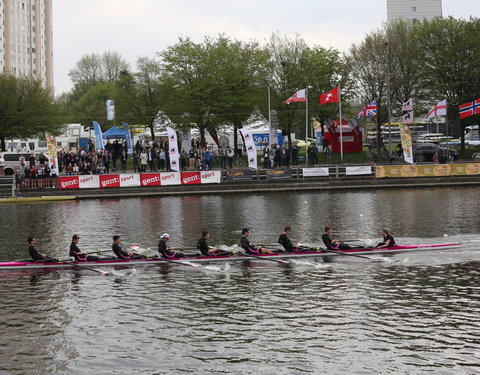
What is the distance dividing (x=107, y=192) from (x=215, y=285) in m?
32.3

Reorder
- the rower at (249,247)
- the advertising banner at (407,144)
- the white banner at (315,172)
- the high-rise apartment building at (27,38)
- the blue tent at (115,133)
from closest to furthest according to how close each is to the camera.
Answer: the rower at (249,247)
the white banner at (315,172)
the advertising banner at (407,144)
the blue tent at (115,133)
the high-rise apartment building at (27,38)

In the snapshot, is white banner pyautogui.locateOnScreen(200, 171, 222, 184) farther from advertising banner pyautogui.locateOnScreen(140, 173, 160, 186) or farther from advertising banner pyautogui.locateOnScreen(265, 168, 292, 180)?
advertising banner pyautogui.locateOnScreen(265, 168, 292, 180)

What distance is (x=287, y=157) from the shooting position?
2473 inches

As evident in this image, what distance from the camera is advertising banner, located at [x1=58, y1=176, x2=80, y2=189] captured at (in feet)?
183

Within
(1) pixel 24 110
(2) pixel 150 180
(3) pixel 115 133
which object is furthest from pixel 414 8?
(2) pixel 150 180

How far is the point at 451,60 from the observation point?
7525cm

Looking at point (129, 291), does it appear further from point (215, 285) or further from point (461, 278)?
point (461, 278)

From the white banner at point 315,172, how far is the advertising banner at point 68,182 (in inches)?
763

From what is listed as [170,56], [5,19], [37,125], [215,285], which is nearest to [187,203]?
[215,285]

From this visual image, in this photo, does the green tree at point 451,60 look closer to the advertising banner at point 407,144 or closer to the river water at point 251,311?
the advertising banner at point 407,144

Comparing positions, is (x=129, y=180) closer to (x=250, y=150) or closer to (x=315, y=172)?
(x=250, y=150)

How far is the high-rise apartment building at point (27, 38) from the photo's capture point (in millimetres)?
166125

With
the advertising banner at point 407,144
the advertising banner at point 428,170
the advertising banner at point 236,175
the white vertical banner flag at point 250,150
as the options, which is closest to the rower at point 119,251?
the advertising banner at point 236,175

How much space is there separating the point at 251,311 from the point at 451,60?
201 ft
